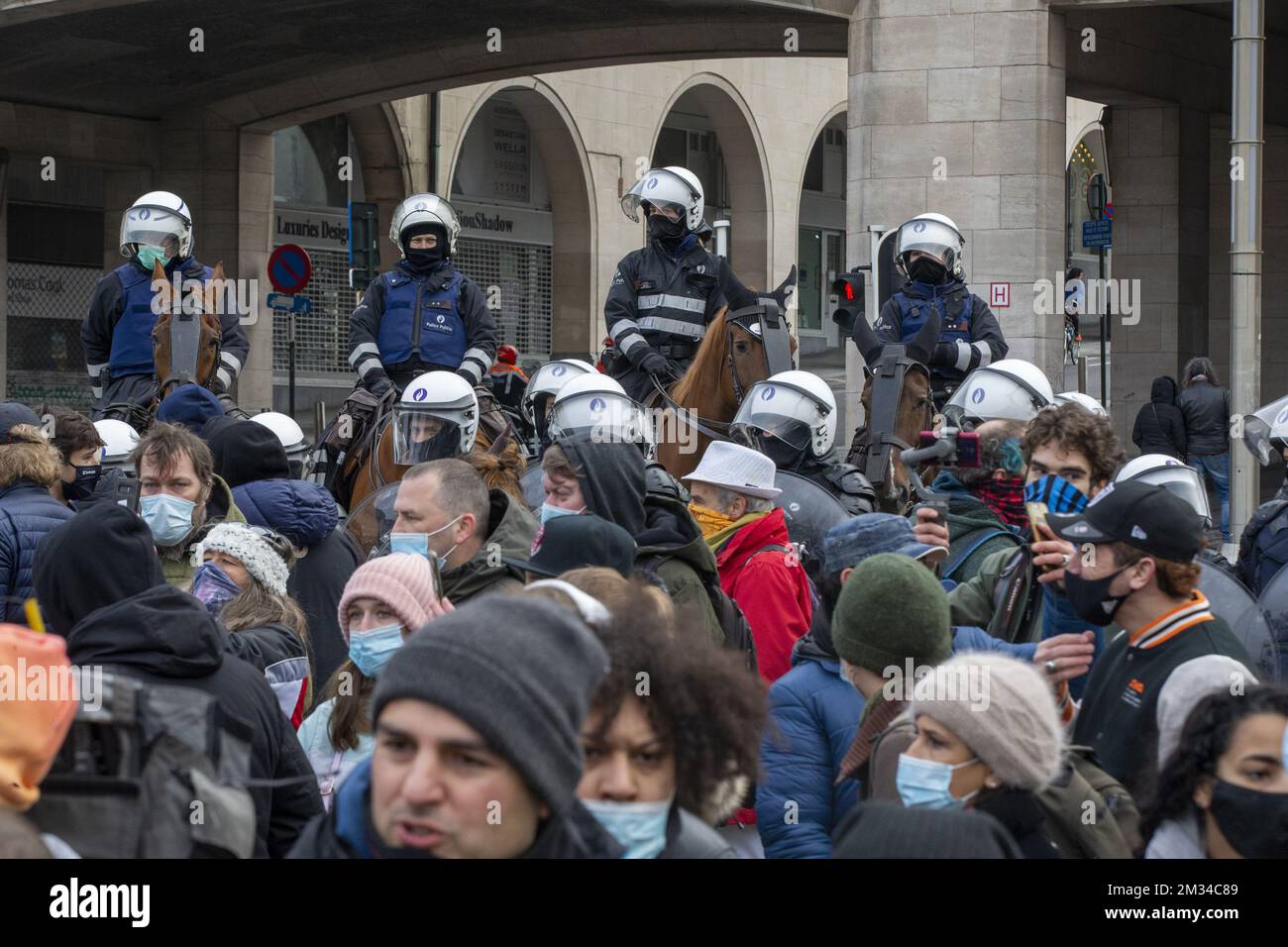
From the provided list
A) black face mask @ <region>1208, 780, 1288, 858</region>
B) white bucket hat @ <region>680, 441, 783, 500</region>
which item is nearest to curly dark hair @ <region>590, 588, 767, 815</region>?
black face mask @ <region>1208, 780, 1288, 858</region>

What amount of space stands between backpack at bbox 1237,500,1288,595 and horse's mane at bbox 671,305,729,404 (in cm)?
357

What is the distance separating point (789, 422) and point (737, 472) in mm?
2298

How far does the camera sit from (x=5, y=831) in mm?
2324

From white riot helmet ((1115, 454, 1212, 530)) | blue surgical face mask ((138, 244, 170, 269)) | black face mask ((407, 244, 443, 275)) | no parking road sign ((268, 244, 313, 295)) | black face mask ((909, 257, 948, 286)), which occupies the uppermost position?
no parking road sign ((268, 244, 313, 295))

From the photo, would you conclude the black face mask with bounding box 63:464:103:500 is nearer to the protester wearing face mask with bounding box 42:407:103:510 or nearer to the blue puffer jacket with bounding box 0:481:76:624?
the protester wearing face mask with bounding box 42:407:103:510

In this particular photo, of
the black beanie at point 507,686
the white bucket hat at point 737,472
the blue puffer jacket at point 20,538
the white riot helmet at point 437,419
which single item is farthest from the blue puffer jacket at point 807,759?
the white riot helmet at point 437,419

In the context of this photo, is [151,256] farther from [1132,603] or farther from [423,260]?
[1132,603]

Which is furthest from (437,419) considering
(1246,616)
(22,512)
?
(1246,616)

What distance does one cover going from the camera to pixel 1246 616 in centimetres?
572

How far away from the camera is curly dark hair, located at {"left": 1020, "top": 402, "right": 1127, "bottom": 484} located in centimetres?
522

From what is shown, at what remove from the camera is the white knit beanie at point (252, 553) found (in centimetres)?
518
